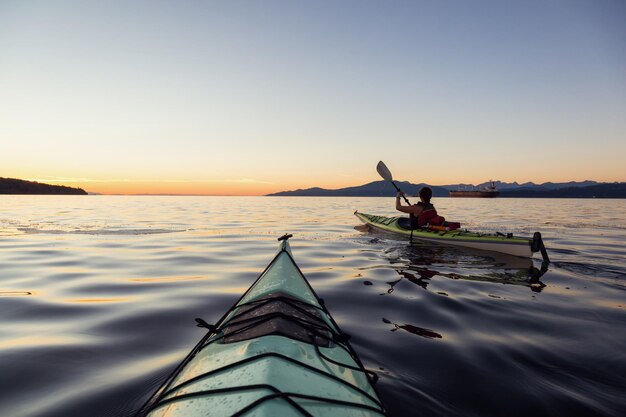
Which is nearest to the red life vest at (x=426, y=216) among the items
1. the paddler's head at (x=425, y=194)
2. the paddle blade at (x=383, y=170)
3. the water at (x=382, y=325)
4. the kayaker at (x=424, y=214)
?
the kayaker at (x=424, y=214)

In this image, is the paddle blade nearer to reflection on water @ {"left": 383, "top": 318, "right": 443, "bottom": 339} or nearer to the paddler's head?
the paddler's head

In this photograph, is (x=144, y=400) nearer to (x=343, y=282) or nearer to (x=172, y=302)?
(x=172, y=302)

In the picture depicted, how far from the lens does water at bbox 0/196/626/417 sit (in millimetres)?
3111

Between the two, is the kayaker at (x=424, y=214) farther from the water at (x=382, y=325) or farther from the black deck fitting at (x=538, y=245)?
the black deck fitting at (x=538, y=245)

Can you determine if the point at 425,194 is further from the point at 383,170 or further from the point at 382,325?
the point at 382,325

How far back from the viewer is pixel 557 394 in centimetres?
314

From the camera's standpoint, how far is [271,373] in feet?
6.59

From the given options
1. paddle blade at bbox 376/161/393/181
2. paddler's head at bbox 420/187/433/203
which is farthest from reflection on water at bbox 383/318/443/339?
paddle blade at bbox 376/161/393/181

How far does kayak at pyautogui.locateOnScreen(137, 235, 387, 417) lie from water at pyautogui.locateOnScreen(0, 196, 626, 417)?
84cm

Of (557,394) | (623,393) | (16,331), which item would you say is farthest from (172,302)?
(623,393)

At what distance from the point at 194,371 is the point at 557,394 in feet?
10.5

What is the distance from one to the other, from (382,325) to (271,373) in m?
3.15

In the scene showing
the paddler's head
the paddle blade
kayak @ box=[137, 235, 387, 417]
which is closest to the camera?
kayak @ box=[137, 235, 387, 417]

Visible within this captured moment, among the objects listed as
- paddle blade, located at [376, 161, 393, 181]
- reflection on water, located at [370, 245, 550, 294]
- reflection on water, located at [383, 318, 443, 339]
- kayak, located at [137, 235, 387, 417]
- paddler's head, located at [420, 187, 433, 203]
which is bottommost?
reflection on water, located at [370, 245, 550, 294]
